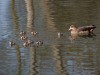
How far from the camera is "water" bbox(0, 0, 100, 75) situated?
42.6ft

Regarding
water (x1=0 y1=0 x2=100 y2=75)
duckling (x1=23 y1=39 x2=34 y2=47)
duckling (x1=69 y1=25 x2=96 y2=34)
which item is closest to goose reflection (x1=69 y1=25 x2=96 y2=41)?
duckling (x1=69 y1=25 x2=96 y2=34)

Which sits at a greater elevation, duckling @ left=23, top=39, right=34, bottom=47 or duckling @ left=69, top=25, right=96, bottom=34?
duckling @ left=69, top=25, right=96, bottom=34

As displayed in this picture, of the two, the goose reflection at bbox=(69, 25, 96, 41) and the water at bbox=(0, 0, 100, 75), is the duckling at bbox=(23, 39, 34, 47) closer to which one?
the water at bbox=(0, 0, 100, 75)

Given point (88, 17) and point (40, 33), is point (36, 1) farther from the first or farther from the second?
point (40, 33)

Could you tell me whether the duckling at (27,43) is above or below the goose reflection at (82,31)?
below

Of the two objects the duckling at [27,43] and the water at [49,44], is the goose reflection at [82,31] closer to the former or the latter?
the water at [49,44]

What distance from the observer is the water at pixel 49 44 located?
13.0 metres

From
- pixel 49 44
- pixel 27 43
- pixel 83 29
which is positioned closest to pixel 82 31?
pixel 83 29

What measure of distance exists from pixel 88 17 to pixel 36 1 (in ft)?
30.3

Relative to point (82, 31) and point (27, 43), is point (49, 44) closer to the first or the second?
point (27, 43)

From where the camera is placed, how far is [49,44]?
52.3ft

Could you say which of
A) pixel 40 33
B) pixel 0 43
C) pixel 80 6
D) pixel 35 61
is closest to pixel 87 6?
pixel 80 6

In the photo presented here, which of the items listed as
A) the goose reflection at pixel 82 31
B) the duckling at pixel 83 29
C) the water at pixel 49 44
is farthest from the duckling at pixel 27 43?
the duckling at pixel 83 29

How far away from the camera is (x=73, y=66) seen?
43.0 ft
